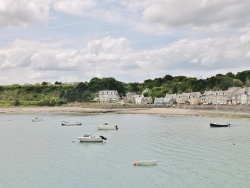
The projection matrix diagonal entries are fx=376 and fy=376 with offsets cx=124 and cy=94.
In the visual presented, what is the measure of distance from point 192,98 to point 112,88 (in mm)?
44835

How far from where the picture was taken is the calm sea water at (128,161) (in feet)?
76.2

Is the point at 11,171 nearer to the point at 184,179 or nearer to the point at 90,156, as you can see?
the point at 90,156

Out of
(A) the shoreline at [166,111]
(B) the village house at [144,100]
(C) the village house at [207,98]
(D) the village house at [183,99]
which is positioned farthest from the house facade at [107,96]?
(C) the village house at [207,98]

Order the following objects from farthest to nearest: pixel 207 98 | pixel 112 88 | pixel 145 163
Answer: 1. pixel 112 88
2. pixel 207 98
3. pixel 145 163

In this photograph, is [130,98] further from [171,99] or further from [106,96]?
[171,99]

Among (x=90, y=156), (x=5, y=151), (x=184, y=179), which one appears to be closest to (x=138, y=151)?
(x=90, y=156)

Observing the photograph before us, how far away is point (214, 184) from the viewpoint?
2219cm

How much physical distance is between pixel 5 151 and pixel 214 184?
20656 mm

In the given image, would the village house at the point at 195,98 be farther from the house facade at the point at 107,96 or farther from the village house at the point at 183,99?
the house facade at the point at 107,96

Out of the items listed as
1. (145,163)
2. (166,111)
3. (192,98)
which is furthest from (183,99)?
(145,163)

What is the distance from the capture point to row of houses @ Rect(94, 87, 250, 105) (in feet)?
328

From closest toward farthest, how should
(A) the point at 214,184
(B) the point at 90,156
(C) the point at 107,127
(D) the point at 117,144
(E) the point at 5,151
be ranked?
(A) the point at 214,184
(B) the point at 90,156
(E) the point at 5,151
(D) the point at 117,144
(C) the point at 107,127

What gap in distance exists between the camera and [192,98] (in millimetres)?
114625

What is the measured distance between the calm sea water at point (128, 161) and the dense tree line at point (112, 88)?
84891 millimetres
